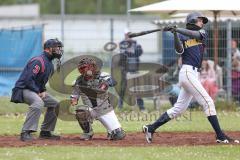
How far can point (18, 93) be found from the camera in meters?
13.3

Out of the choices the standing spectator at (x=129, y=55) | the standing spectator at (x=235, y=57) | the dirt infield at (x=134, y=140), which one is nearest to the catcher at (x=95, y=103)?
the dirt infield at (x=134, y=140)

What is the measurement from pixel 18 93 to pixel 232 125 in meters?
5.53

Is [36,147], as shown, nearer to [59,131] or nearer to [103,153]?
[103,153]

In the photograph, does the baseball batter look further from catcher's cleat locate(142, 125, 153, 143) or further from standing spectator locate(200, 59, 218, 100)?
standing spectator locate(200, 59, 218, 100)

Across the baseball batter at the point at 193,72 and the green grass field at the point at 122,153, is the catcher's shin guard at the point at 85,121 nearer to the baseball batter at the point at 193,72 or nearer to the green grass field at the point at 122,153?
the baseball batter at the point at 193,72

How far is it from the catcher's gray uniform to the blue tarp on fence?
30.9 feet

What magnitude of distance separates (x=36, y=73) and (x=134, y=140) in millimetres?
2087

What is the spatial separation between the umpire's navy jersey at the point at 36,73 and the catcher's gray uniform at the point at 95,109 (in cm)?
61

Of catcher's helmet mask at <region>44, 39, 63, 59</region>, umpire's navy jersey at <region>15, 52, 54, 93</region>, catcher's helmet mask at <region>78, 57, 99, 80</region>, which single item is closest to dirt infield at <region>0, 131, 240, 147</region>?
umpire's navy jersey at <region>15, 52, 54, 93</region>

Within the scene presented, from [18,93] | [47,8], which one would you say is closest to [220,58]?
[18,93]

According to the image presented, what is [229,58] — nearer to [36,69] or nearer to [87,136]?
[87,136]

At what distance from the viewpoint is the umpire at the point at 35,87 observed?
518 inches

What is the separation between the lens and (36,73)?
13.2m

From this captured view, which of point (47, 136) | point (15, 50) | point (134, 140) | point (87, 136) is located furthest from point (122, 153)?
point (15, 50)
